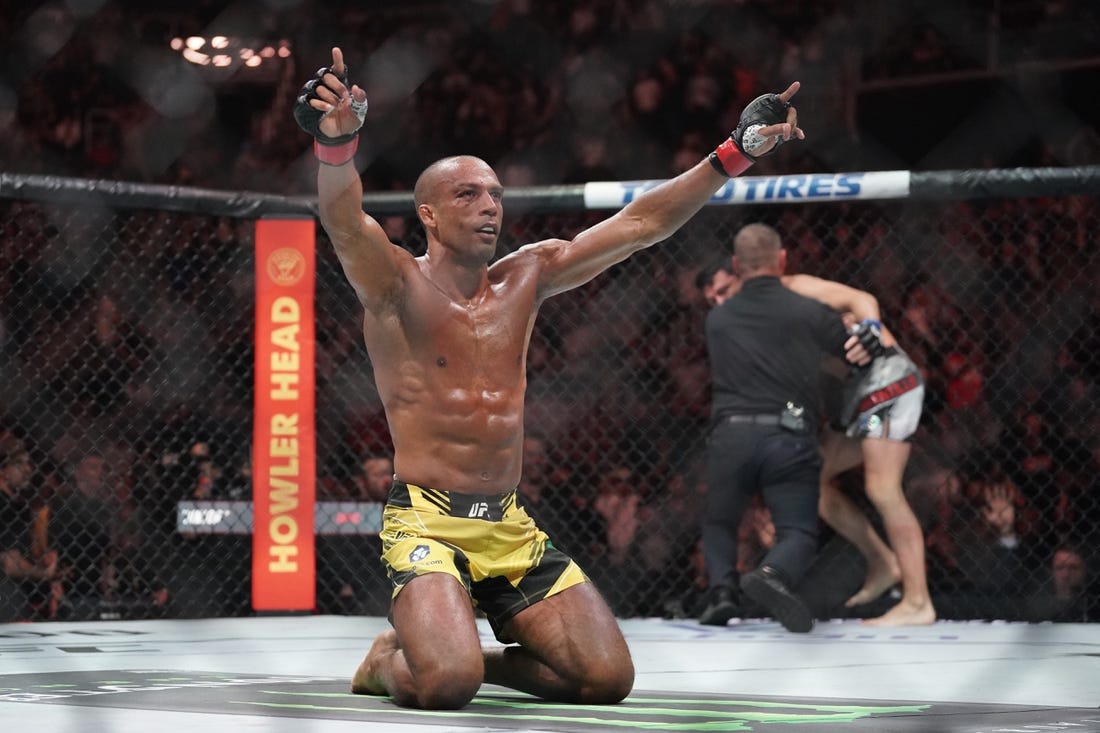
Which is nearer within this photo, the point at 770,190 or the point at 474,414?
the point at 474,414

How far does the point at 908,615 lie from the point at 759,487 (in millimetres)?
527

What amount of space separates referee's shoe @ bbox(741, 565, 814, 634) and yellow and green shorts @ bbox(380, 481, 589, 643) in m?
1.20

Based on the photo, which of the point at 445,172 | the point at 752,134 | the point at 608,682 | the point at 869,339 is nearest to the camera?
the point at 608,682

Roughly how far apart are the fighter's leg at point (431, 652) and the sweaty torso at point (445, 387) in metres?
0.21

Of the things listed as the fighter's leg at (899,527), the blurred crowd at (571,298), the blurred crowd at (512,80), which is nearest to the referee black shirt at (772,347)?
the fighter's leg at (899,527)

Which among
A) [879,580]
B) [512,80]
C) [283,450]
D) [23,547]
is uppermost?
[512,80]

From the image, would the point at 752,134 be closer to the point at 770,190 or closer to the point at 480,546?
the point at 480,546

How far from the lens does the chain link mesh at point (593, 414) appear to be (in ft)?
14.4

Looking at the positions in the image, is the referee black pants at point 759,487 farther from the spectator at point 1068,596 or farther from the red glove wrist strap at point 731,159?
the red glove wrist strap at point 731,159

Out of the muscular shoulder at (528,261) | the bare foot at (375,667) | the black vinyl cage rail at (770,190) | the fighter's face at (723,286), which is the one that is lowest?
the bare foot at (375,667)

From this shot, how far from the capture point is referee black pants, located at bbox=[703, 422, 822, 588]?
12.7 feet

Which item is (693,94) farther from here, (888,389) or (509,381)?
(509,381)

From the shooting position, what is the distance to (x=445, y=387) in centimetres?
254

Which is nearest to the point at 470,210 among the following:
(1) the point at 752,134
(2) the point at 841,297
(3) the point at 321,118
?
(3) the point at 321,118
